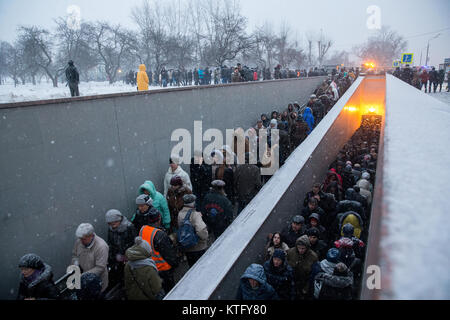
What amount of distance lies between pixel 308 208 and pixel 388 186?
4.39m

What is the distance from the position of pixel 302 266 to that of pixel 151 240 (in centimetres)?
196

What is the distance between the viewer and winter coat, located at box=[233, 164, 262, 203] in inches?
253

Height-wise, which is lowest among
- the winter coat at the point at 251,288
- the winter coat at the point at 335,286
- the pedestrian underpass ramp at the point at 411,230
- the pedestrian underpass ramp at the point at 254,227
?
the winter coat at the point at 335,286

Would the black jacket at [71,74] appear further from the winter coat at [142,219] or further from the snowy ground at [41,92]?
the winter coat at [142,219]

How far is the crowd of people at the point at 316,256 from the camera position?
3.24 metres

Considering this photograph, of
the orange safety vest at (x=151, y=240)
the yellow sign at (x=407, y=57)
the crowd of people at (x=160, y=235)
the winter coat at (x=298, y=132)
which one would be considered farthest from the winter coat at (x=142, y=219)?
the yellow sign at (x=407, y=57)

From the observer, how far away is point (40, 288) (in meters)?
3.36

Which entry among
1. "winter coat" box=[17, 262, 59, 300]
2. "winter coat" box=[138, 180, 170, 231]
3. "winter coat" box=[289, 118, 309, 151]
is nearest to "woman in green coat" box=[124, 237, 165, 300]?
"winter coat" box=[17, 262, 59, 300]

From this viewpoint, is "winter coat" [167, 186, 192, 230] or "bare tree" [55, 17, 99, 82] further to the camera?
"bare tree" [55, 17, 99, 82]

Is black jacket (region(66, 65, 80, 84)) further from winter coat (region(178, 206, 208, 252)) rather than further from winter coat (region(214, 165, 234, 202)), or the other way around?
winter coat (region(178, 206, 208, 252))

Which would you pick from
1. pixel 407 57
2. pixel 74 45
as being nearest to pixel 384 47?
pixel 407 57

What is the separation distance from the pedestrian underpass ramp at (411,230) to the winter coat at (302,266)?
2.91 m

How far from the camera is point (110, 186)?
264 inches

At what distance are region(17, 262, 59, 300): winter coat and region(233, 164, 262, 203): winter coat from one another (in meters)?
3.86
